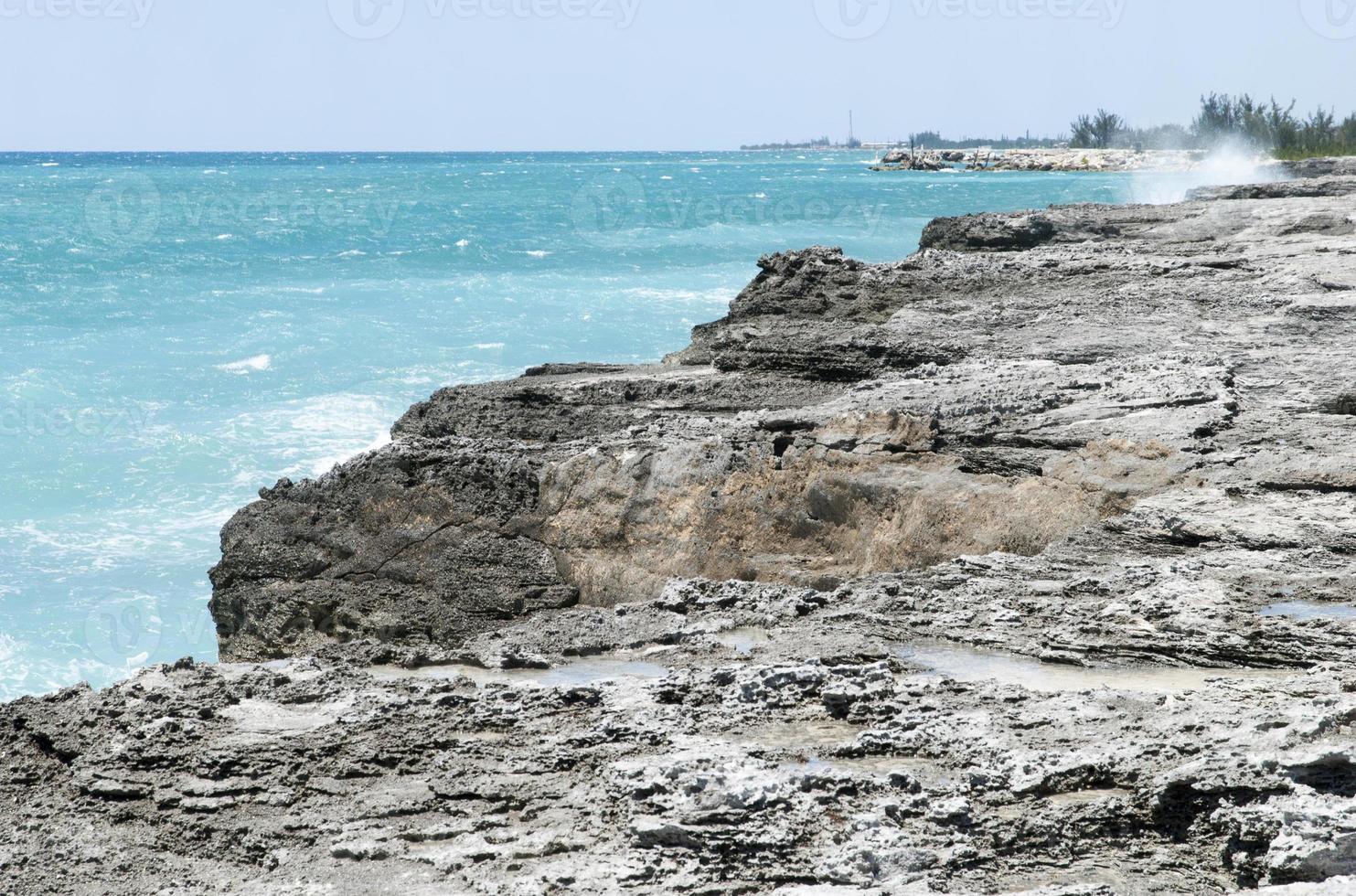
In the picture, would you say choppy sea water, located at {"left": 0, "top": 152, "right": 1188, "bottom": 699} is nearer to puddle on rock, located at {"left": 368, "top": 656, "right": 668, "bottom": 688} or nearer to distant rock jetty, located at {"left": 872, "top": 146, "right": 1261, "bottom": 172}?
puddle on rock, located at {"left": 368, "top": 656, "right": 668, "bottom": 688}

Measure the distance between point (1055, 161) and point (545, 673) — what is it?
98.8 m

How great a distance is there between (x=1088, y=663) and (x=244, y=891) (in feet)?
8.90

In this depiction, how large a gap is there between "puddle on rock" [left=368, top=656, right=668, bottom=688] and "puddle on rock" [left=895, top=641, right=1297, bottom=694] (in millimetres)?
942

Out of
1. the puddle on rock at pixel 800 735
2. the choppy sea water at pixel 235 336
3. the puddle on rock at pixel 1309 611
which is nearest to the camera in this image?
the puddle on rock at pixel 800 735

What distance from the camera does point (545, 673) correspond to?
14.6 ft

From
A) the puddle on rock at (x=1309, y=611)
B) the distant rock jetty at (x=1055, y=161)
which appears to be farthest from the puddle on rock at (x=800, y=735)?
the distant rock jetty at (x=1055, y=161)

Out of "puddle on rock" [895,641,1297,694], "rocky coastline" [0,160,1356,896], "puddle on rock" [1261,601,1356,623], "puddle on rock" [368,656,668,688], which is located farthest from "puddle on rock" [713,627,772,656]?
"puddle on rock" [1261,601,1356,623]

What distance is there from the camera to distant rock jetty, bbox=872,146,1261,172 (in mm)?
79625

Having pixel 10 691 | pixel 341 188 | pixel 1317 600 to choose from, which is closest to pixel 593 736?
pixel 1317 600

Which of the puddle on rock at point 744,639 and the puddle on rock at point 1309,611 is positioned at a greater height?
the puddle on rock at point 1309,611

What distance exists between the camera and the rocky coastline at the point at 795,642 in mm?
3088

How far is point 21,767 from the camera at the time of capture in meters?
3.84

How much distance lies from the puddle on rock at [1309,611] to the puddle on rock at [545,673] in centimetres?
217

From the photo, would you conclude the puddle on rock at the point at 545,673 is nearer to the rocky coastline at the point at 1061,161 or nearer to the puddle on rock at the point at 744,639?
the puddle on rock at the point at 744,639
